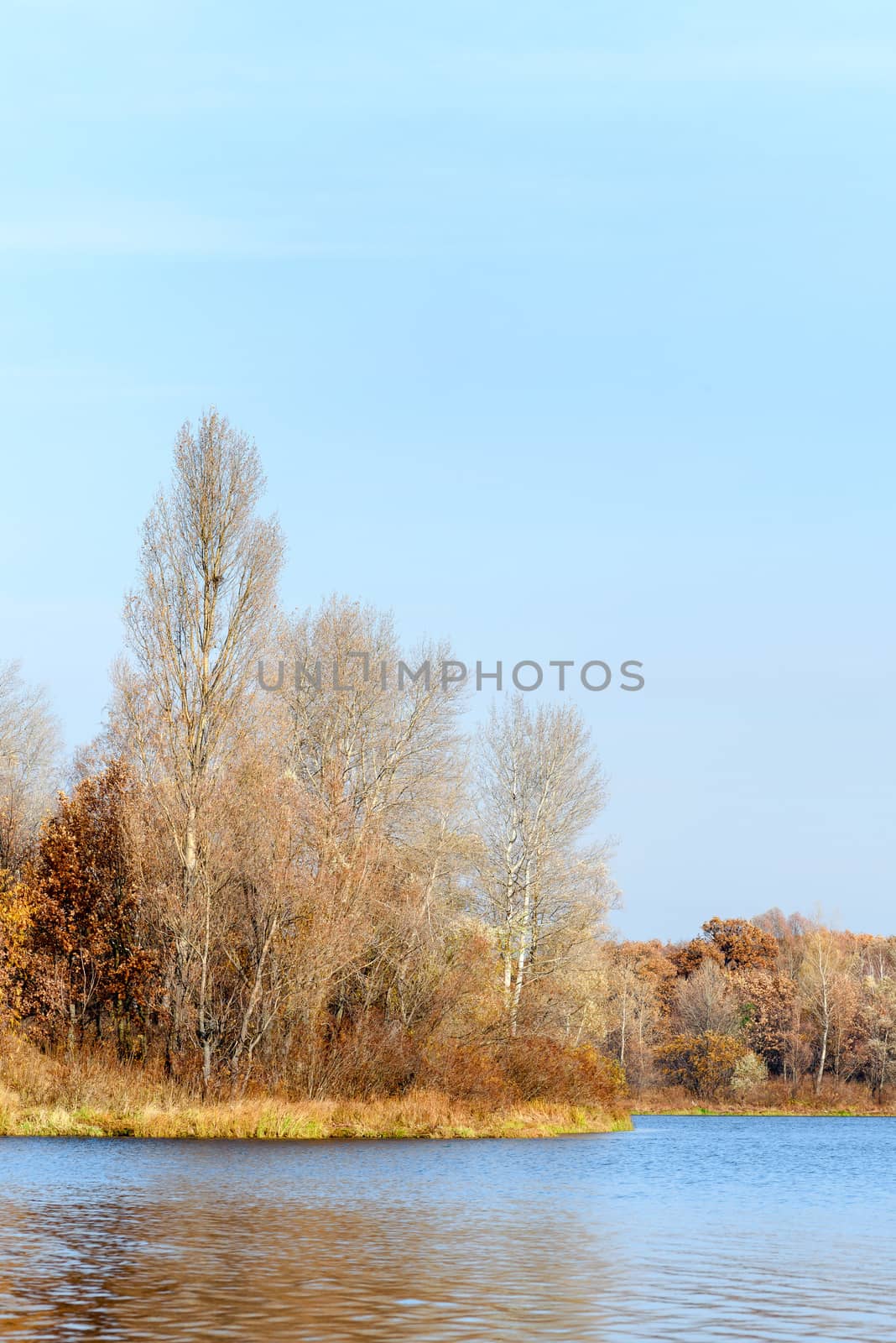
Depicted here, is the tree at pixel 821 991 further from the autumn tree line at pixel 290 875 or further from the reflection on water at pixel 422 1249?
the reflection on water at pixel 422 1249

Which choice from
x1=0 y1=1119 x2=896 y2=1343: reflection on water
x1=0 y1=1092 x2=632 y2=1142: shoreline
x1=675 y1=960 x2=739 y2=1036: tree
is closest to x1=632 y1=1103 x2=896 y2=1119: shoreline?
x1=675 y1=960 x2=739 y2=1036: tree

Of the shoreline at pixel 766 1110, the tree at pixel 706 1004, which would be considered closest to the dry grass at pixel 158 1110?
the shoreline at pixel 766 1110

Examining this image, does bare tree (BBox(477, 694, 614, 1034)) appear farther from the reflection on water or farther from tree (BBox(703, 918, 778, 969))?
tree (BBox(703, 918, 778, 969))

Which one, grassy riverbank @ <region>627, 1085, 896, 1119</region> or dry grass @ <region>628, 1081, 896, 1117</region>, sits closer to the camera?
grassy riverbank @ <region>627, 1085, 896, 1119</region>

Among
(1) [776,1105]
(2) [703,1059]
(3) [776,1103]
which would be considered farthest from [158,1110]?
(2) [703,1059]

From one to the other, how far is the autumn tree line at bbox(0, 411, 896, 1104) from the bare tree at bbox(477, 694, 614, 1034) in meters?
0.09

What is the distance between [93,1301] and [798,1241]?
883cm

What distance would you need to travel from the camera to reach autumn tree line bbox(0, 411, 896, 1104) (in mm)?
37500

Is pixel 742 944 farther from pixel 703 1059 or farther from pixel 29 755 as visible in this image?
pixel 29 755

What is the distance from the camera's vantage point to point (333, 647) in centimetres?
4847

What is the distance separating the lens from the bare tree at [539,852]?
49219 millimetres

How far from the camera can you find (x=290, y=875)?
37.4m

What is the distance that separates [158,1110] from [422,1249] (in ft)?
64.8

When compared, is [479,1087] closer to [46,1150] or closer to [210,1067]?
[210,1067]
